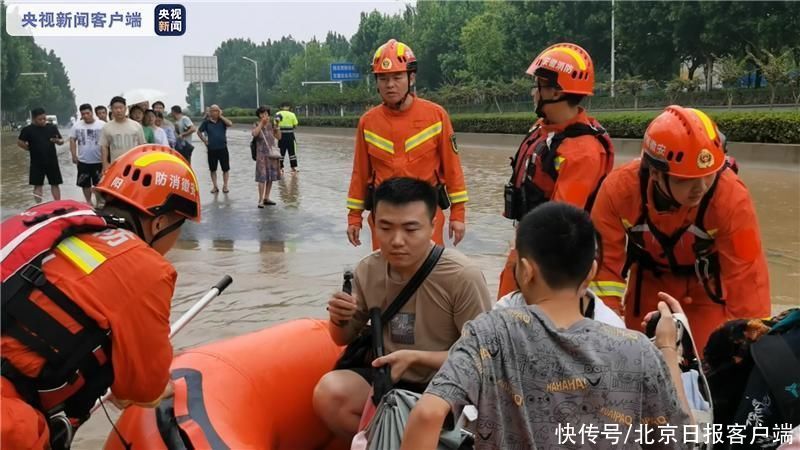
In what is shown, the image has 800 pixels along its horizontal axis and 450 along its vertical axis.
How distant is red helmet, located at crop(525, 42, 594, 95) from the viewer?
3191 mm

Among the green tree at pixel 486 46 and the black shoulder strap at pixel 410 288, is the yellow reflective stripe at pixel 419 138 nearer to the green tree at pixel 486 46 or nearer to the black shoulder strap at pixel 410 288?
the black shoulder strap at pixel 410 288

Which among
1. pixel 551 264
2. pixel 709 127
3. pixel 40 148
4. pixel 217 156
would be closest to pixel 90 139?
pixel 40 148

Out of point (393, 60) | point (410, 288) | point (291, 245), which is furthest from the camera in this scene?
point (291, 245)

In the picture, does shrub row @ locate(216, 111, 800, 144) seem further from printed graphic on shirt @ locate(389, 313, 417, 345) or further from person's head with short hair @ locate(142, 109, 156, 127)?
printed graphic on shirt @ locate(389, 313, 417, 345)

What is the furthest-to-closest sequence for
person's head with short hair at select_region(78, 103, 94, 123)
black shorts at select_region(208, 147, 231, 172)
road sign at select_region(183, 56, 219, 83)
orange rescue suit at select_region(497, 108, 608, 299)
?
road sign at select_region(183, 56, 219, 83) < black shorts at select_region(208, 147, 231, 172) < person's head with short hair at select_region(78, 103, 94, 123) < orange rescue suit at select_region(497, 108, 608, 299)

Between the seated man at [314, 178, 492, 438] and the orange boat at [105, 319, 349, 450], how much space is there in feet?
0.86

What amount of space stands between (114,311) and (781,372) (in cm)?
165

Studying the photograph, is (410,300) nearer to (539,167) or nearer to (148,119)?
(539,167)

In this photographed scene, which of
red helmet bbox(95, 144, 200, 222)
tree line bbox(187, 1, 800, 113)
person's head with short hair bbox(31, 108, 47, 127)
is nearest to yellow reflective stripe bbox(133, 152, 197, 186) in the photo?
red helmet bbox(95, 144, 200, 222)

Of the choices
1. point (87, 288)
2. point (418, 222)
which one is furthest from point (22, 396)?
point (418, 222)

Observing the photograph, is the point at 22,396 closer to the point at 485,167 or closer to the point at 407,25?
the point at 485,167

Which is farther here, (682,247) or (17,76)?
(17,76)

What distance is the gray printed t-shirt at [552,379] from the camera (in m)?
1.48

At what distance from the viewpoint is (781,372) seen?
69.7 inches
